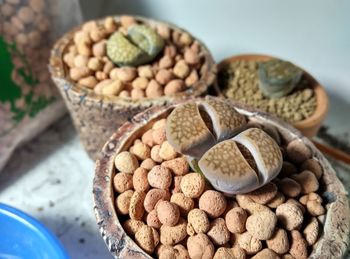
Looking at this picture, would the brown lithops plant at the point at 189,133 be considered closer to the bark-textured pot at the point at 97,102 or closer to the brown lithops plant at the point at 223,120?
the brown lithops plant at the point at 223,120

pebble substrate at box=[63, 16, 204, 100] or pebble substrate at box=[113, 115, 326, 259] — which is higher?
pebble substrate at box=[63, 16, 204, 100]

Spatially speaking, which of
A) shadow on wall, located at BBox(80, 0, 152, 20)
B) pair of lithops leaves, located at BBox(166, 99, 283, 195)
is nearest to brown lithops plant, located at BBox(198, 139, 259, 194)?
pair of lithops leaves, located at BBox(166, 99, 283, 195)

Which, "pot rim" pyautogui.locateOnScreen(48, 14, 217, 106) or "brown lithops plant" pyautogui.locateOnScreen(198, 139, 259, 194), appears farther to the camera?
"pot rim" pyautogui.locateOnScreen(48, 14, 217, 106)

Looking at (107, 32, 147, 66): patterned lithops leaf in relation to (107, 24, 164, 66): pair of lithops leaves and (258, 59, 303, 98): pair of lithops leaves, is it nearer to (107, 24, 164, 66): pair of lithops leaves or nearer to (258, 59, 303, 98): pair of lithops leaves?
(107, 24, 164, 66): pair of lithops leaves

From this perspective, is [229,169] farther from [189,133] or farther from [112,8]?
[112,8]

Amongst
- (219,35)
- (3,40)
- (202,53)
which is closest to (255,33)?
(219,35)

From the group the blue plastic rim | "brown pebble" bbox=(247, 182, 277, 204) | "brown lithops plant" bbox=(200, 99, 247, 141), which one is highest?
"brown lithops plant" bbox=(200, 99, 247, 141)

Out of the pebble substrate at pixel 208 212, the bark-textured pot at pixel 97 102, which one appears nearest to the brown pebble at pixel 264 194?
the pebble substrate at pixel 208 212

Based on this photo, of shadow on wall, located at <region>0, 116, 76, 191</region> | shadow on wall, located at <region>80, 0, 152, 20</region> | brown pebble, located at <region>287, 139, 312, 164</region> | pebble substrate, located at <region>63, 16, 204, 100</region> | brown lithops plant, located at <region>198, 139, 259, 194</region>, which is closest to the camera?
brown lithops plant, located at <region>198, 139, 259, 194</region>

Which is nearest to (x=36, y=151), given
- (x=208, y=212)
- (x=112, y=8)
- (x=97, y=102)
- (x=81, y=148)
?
(x=81, y=148)
